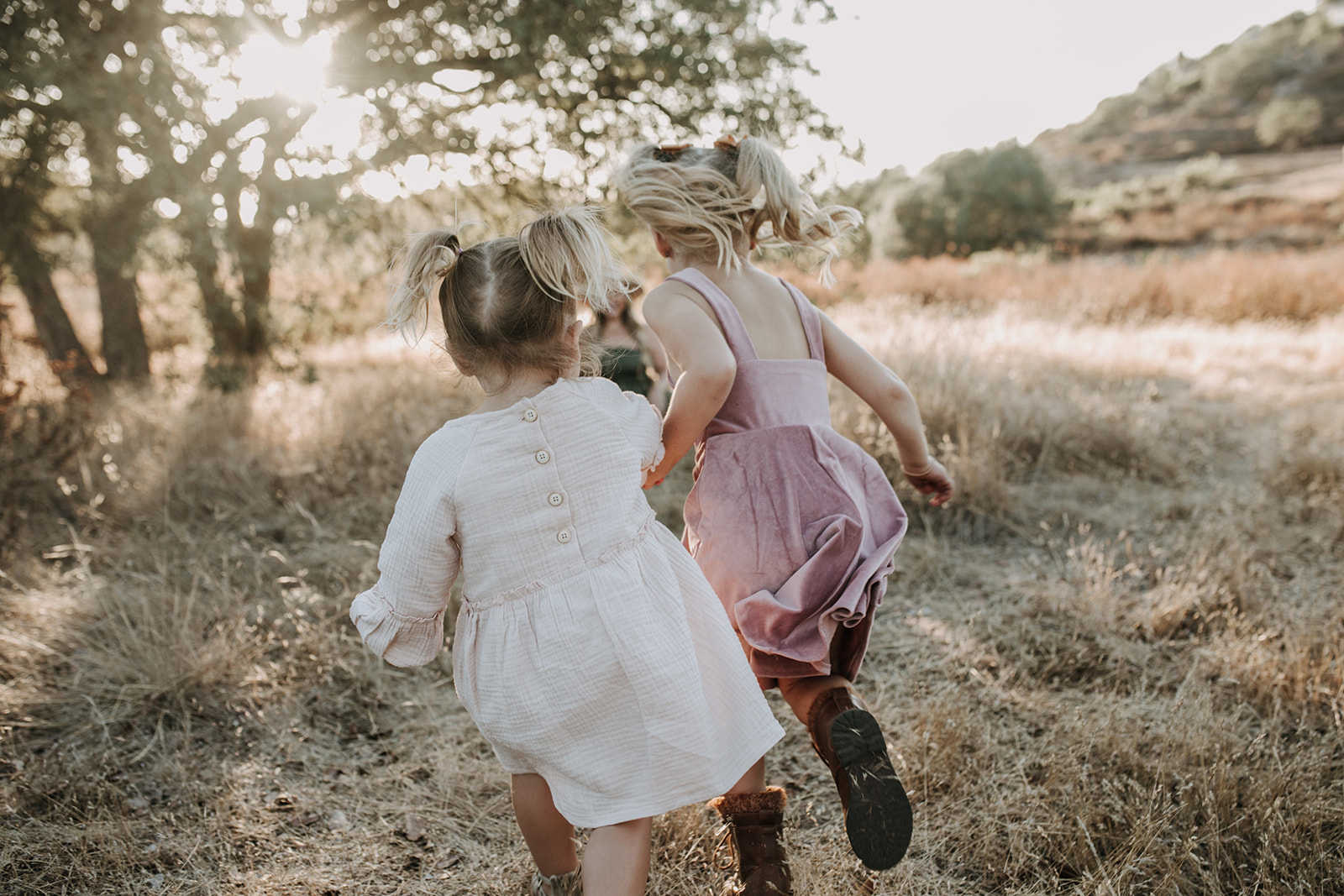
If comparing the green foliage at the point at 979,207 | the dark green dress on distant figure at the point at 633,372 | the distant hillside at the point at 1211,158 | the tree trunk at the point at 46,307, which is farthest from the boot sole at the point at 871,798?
the green foliage at the point at 979,207

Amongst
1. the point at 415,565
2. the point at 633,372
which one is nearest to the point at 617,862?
the point at 415,565

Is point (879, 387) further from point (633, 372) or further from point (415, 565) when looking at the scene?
point (633, 372)

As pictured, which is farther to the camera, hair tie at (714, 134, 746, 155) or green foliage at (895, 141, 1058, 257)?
green foliage at (895, 141, 1058, 257)

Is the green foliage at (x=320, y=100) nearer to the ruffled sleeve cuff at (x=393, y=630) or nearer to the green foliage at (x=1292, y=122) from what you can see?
the ruffled sleeve cuff at (x=393, y=630)

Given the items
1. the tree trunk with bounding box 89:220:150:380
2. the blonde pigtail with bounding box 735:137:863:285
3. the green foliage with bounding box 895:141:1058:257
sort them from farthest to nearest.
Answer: the green foliage with bounding box 895:141:1058:257 < the tree trunk with bounding box 89:220:150:380 < the blonde pigtail with bounding box 735:137:863:285

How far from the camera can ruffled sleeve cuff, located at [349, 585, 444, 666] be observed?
142 cm

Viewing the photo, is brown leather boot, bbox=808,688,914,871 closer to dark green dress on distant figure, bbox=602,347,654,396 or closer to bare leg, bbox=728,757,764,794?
bare leg, bbox=728,757,764,794

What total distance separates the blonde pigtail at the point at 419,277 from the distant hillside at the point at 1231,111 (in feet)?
106

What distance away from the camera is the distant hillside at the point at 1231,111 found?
28969 mm

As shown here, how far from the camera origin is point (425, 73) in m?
5.89

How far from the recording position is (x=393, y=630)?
142 centimetres

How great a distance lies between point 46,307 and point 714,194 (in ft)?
24.9

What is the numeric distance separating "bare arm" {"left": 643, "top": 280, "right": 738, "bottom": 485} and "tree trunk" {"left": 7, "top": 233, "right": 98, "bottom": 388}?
644cm

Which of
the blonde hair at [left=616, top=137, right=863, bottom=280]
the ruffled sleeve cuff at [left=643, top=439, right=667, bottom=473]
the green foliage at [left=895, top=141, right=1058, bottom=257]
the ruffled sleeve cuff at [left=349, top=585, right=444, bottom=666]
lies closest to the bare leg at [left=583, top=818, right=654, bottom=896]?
the ruffled sleeve cuff at [left=349, top=585, right=444, bottom=666]
